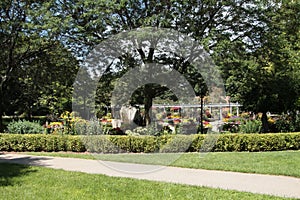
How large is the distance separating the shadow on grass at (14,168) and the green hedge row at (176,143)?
4.97 feet

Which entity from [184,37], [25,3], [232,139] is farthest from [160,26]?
[25,3]

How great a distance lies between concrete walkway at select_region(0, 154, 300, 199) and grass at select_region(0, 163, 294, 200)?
1.35 ft

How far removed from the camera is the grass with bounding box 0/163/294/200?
16.0ft

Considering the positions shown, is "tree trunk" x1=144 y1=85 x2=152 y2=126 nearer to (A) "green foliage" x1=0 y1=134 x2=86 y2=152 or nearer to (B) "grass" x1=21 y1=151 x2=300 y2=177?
(A) "green foliage" x1=0 y1=134 x2=86 y2=152

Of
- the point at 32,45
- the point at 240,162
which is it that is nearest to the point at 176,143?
the point at 240,162

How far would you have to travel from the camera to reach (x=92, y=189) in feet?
17.4

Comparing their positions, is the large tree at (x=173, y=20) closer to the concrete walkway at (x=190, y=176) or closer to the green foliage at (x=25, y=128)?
the green foliage at (x=25, y=128)

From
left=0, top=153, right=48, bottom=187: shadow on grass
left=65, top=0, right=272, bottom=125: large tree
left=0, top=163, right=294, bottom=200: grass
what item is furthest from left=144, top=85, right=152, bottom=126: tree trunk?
left=0, top=163, right=294, bottom=200: grass

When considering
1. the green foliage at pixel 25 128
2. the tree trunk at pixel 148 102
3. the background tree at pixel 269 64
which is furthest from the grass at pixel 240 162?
the background tree at pixel 269 64

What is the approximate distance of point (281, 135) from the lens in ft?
33.2

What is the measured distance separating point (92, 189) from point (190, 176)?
199 centimetres

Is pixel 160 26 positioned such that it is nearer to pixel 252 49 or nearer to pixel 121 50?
pixel 121 50

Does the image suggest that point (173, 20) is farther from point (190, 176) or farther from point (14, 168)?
point (14, 168)

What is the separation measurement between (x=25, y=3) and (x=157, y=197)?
11302mm
